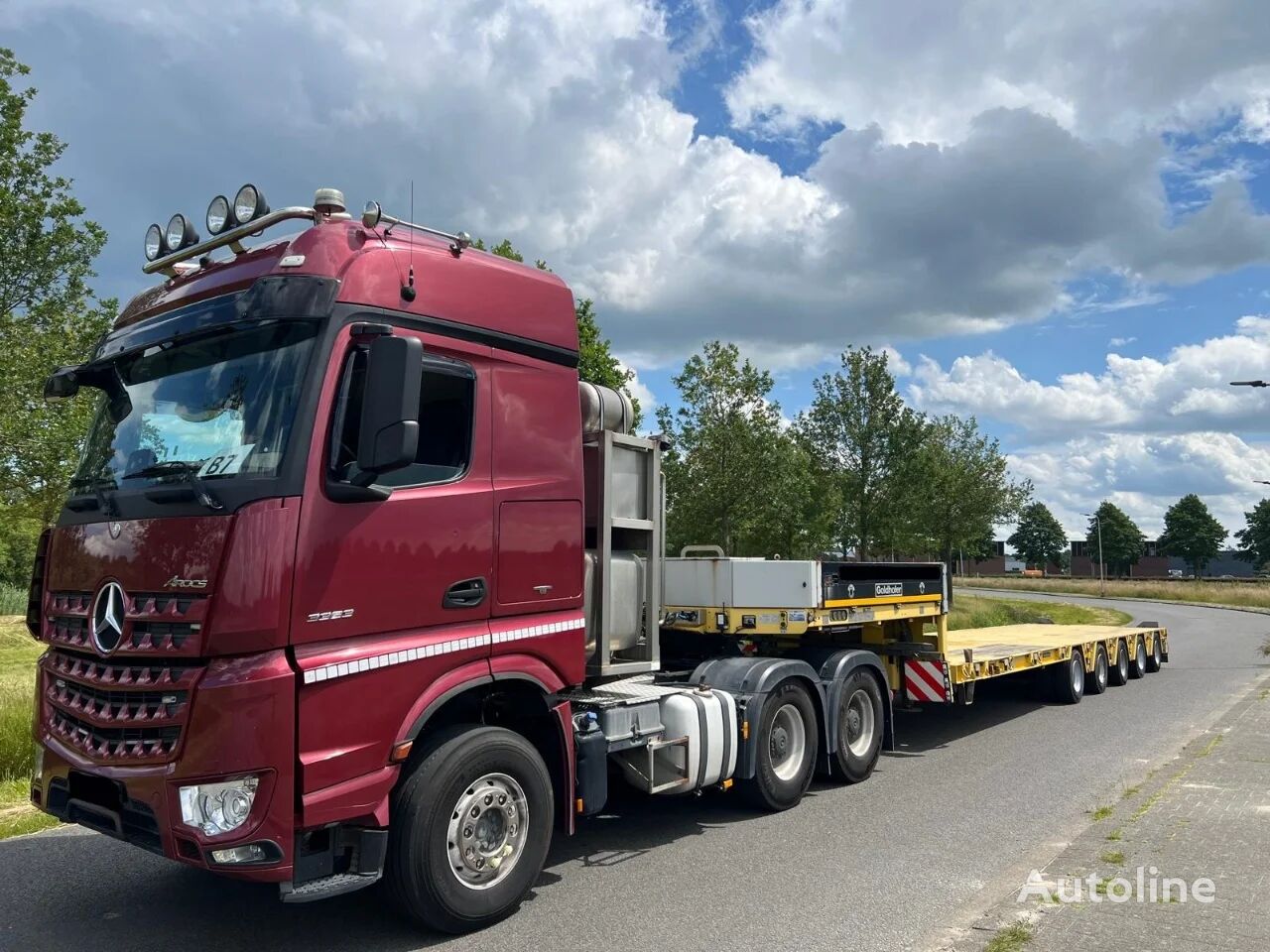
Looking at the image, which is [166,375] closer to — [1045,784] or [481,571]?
[481,571]

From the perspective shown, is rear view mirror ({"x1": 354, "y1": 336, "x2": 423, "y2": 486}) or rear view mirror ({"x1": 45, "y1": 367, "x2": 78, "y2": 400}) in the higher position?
rear view mirror ({"x1": 45, "y1": 367, "x2": 78, "y2": 400})

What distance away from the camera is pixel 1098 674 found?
13.7 m

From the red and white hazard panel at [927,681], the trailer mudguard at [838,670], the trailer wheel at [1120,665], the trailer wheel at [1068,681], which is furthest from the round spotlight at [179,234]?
the trailer wheel at [1120,665]

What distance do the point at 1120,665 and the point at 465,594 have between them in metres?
12.9

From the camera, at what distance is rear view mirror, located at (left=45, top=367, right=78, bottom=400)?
5375 millimetres

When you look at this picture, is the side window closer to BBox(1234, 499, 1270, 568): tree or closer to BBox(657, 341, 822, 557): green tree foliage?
BBox(657, 341, 822, 557): green tree foliage

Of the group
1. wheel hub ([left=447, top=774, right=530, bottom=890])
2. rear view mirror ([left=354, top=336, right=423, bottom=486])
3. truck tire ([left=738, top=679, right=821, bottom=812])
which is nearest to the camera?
rear view mirror ([left=354, top=336, right=423, bottom=486])

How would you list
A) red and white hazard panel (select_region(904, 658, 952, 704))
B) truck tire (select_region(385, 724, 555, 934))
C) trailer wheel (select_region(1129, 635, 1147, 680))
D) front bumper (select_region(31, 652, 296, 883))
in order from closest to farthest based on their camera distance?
front bumper (select_region(31, 652, 296, 883)) → truck tire (select_region(385, 724, 555, 934)) → red and white hazard panel (select_region(904, 658, 952, 704)) → trailer wheel (select_region(1129, 635, 1147, 680))

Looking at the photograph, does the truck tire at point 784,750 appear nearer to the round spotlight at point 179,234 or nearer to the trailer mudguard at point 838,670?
the trailer mudguard at point 838,670

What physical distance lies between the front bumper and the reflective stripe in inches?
6.9

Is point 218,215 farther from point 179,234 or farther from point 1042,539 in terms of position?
point 1042,539

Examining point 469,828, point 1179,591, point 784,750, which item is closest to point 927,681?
point 784,750

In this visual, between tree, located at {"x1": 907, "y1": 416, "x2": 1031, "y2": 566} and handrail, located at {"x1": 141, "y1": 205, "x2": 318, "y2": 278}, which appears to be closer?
handrail, located at {"x1": 141, "y1": 205, "x2": 318, "y2": 278}

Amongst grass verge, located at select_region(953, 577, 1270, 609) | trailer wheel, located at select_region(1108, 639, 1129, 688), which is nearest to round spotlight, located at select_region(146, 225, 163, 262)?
trailer wheel, located at select_region(1108, 639, 1129, 688)
